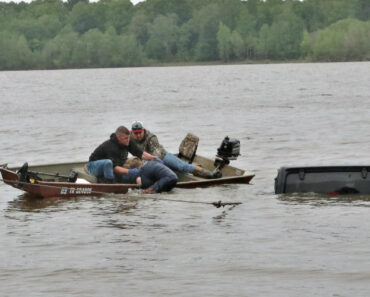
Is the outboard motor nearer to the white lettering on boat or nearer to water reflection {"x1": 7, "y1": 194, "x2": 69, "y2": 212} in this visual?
the white lettering on boat

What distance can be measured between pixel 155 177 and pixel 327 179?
10.1 feet

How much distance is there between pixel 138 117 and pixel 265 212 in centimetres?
3130

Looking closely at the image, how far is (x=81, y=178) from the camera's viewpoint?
1792 cm

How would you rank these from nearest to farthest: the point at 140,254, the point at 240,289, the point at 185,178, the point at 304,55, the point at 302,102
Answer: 1. the point at 240,289
2. the point at 140,254
3. the point at 185,178
4. the point at 302,102
5. the point at 304,55

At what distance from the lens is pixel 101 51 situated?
17662 centimetres

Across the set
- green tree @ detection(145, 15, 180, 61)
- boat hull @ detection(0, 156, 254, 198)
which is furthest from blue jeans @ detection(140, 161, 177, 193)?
green tree @ detection(145, 15, 180, 61)

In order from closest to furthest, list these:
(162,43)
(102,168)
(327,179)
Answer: (327,179) → (102,168) → (162,43)

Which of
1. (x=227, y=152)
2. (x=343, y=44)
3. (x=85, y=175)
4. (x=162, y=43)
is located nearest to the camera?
(x=85, y=175)

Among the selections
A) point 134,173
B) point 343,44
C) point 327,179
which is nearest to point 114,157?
point 134,173

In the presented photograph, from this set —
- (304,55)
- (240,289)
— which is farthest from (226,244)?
(304,55)

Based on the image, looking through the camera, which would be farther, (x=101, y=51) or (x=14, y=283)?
(x=101, y=51)

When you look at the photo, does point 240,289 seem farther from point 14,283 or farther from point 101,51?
point 101,51

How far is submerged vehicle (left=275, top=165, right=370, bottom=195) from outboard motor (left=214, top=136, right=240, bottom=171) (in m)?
2.31

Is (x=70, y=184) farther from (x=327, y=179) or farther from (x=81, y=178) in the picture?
(x=327, y=179)
